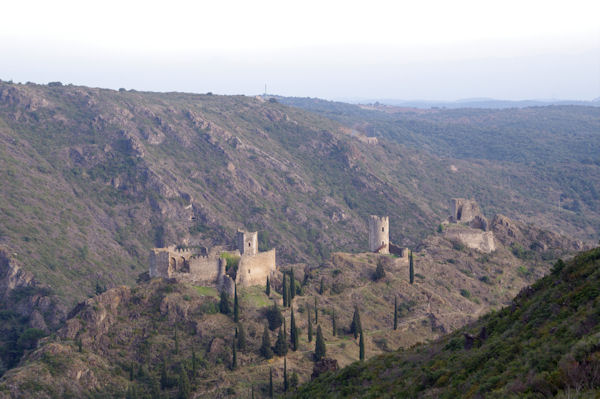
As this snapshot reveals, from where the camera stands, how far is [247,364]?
5228 centimetres

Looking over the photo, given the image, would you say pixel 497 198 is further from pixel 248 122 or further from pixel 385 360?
pixel 385 360

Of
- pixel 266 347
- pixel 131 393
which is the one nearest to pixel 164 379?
pixel 131 393

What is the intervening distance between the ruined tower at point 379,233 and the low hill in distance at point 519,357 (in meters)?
32.9

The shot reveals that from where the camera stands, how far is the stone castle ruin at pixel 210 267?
5778 cm

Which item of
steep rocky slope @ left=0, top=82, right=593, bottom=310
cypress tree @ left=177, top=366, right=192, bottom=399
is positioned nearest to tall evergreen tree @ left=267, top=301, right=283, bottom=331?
cypress tree @ left=177, top=366, right=192, bottom=399

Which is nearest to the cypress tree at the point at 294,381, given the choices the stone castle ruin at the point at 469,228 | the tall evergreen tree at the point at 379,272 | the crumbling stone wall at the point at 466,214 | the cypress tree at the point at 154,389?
the cypress tree at the point at 154,389

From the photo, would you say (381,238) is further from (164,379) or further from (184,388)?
(184,388)

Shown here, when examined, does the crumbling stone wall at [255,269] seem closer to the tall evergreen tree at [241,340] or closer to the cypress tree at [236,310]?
the cypress tree at [236,310]

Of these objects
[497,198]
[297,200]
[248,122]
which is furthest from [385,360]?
[248,122]

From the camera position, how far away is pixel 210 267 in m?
58.2

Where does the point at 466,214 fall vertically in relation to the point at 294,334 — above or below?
above

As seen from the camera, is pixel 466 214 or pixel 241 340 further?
pixel 466 214

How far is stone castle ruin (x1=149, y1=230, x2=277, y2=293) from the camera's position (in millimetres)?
57781

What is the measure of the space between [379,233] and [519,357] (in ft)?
162
